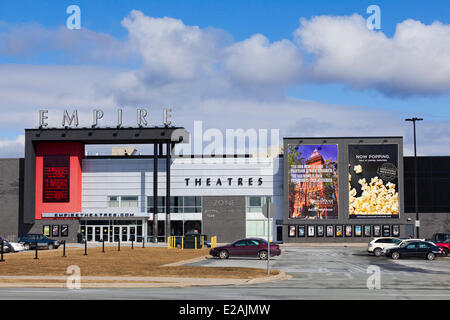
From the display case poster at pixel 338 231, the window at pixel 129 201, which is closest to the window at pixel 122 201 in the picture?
the window at pixel 129 201

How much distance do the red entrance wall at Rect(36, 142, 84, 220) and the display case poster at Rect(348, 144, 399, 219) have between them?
33699 millimetres

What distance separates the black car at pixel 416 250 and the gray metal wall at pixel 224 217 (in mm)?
36068

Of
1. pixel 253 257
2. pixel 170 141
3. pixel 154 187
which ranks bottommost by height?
pixel 253 257

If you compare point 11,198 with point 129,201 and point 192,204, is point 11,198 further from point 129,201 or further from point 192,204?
point 192,204

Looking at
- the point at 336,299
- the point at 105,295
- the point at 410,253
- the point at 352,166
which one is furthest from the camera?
the point at 352,166

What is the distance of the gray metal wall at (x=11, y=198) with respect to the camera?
78500mm

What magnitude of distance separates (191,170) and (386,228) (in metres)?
24.9

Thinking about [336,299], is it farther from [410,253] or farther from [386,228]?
[386,228]

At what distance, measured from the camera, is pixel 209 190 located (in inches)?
3103

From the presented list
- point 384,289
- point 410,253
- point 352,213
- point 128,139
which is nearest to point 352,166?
point 352,213

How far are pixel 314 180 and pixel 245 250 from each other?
34.1 meters

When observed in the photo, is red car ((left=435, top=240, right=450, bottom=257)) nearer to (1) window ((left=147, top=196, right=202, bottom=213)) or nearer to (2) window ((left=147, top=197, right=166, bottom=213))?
(1) window ((left=147, top=196, right=202, bottom=213))

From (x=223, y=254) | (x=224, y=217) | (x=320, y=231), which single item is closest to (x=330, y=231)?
(x=320, y=231)

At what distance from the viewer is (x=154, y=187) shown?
7725 centimetres
